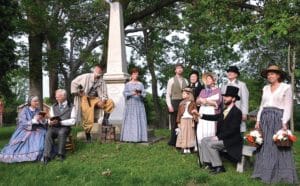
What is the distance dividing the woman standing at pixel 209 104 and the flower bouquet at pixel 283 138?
1.33 meters

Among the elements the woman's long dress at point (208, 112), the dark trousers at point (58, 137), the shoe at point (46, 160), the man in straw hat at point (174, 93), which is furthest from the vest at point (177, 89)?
the shoe at point (46, 160)

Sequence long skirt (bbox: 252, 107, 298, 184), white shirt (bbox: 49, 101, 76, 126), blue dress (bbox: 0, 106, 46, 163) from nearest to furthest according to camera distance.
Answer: long skirt (bbox: 252, 107, 298, 184), blue dress (bbox: 0, 106, 46, 163), white shirt (bbox: 49, 101, 76, 126)

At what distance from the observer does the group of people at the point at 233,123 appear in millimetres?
6449

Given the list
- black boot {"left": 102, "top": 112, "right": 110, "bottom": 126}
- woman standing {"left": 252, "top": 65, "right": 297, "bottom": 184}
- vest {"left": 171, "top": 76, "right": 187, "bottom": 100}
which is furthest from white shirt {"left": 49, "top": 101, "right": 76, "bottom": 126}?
woman standing {"left": 252, "top": 65, "right": 297, "bottom": 184}

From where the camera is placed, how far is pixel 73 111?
829 cm

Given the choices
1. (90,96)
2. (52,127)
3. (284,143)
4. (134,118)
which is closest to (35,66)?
(90,96)

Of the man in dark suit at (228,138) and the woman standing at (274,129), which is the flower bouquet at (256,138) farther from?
the man in dark suit at (228,138)

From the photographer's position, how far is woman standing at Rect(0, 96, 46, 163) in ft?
26.0

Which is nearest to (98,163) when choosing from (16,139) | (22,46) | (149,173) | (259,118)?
(149,173)

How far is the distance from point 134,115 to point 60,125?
188cm

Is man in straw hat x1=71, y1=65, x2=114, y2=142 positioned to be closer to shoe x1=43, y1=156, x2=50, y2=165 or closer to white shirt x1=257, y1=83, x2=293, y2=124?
shoe x1=43, y1=156, x2=50, y2=165

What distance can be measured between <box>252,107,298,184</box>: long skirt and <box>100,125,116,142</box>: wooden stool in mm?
3867

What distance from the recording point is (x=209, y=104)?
24.8 ft

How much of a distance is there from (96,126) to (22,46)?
8.47 m
